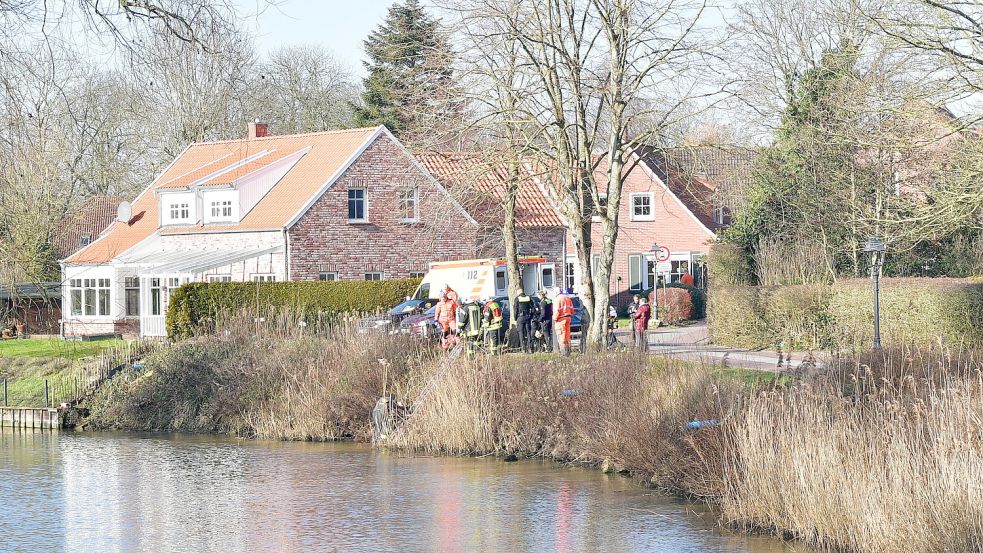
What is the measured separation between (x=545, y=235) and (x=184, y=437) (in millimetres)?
24477

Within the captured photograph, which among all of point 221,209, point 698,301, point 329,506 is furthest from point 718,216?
point 329,506

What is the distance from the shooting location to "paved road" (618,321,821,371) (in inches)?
752

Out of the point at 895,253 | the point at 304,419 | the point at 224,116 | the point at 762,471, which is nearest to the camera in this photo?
the point at 224,116

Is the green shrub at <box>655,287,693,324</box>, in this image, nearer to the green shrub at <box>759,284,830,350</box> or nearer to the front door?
the green shrub at <box>759,284,830,350</box>

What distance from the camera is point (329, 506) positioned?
16828 millimetres

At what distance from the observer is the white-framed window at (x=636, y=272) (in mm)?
49750

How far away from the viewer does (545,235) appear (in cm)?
4766

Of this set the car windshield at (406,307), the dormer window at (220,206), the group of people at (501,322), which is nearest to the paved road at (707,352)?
the group of people at (501,322)

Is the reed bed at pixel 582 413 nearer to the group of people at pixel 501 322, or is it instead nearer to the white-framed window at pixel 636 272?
the group of people at pixel 501 322

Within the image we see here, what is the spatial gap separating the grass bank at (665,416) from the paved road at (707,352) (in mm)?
505

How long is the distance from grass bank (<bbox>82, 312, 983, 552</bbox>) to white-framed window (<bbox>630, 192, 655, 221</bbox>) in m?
26.5

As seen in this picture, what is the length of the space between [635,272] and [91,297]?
67.2 feet

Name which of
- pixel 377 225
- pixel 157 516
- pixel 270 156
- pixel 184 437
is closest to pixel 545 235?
pixel 377 225

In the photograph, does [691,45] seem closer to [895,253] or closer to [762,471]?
[895,253]
